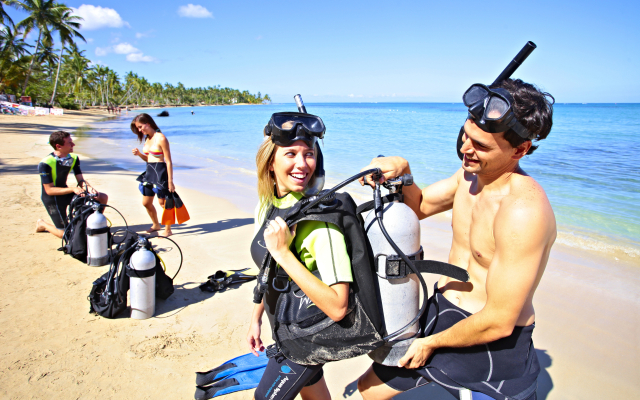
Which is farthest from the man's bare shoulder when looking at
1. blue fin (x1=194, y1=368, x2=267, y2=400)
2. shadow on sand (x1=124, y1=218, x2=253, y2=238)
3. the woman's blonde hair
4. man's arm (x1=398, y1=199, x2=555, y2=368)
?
shadow on sand (x1=124, y1=218, x2=253, y2=238)

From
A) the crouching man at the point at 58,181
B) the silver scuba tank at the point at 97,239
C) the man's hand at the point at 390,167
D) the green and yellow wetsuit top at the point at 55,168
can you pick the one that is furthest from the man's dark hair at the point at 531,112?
the green and yellow wetsuit top at the point at 55,168

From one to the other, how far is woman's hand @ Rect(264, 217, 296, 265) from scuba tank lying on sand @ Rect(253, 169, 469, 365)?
0.17 feet

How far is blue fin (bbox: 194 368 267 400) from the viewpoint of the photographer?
303cm

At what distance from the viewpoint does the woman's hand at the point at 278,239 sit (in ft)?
5.46

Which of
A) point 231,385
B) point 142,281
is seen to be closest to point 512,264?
point 231,385

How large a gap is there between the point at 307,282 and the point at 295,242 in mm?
257

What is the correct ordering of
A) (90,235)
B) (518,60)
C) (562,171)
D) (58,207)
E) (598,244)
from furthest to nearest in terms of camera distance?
(562,171)
(598,244)
(58,207)
(90,235)
(518,60)

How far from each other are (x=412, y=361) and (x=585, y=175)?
14.8 m

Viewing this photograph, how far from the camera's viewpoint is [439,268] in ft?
5.92

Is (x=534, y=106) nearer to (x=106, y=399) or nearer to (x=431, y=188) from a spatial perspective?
(x=431, y=188)

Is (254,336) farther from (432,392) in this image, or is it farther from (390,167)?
(432,392)

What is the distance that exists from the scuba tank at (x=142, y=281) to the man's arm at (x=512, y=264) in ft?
11.0

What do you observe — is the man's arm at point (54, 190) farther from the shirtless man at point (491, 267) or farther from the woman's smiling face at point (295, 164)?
the shirtless man at point (491, 267)

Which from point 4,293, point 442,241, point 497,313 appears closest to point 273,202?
point 497,313
